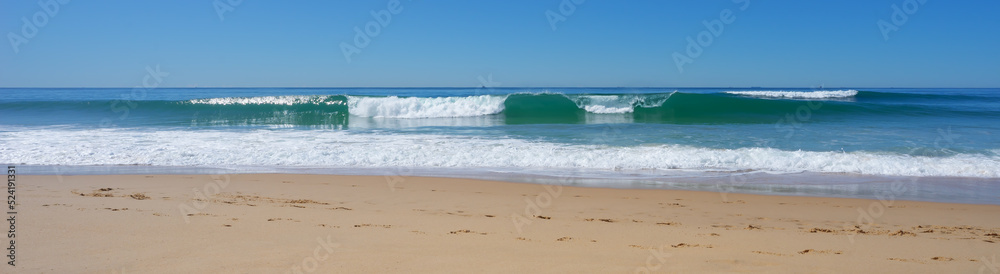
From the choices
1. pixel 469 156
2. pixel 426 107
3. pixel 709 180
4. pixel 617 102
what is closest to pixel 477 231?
pixel 709 180

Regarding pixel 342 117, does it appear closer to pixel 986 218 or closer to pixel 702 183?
pixel 702 183

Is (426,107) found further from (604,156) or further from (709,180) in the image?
(709,180)

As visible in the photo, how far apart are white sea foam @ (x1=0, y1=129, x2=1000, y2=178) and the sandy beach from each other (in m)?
2.17

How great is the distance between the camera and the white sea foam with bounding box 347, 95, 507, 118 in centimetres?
2162

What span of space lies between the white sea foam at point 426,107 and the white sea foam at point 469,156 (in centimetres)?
1074

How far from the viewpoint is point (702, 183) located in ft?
22.4

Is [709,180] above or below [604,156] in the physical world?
below

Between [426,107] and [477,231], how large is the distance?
59.2 ft

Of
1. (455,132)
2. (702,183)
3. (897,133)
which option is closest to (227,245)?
(702,183)

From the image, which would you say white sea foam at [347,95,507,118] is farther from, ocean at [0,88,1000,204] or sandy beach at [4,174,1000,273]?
sandy beach at [4,174,1000,273]

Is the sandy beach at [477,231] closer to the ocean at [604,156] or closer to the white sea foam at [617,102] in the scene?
the ocean at [604,156]

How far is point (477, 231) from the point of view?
164 inches

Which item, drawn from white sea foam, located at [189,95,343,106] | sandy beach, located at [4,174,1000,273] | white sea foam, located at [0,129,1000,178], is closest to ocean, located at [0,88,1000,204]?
white sea foam, located at [0,129,1000,178]

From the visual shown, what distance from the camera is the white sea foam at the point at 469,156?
8.02m
